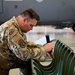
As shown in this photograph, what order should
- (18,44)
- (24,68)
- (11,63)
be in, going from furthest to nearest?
(24,68) → (11,63) → (18,44)

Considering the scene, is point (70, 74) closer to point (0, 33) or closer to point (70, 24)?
point (0, 33)

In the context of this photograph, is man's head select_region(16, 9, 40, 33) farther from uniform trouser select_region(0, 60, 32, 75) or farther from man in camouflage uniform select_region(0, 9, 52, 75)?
uniform trouser select_region(0, 60, 32, 75)

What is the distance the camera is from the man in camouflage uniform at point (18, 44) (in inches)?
101

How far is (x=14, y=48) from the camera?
2.56 meters

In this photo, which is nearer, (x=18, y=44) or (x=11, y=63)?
(x=18, y=44)

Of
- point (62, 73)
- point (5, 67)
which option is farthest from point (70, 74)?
point (5, 67)

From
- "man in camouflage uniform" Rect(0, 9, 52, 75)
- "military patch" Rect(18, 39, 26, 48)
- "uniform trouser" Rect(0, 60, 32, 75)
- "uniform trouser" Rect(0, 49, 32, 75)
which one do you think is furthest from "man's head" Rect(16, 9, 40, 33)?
"uniform trouser" Rect(0, 60, 32, 75)

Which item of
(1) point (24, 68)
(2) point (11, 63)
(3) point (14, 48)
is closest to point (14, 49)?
(3) point (14, 48)

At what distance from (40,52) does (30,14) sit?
0.36 meters

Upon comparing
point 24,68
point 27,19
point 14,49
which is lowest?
point 24,68

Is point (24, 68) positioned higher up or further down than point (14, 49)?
further down

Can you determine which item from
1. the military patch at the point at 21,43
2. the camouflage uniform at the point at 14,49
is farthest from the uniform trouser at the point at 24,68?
the military patch at the point at 21,43

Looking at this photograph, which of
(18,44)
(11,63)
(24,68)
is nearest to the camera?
(18,44)

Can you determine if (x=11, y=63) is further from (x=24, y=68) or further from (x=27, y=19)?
(x=27, y=19)
